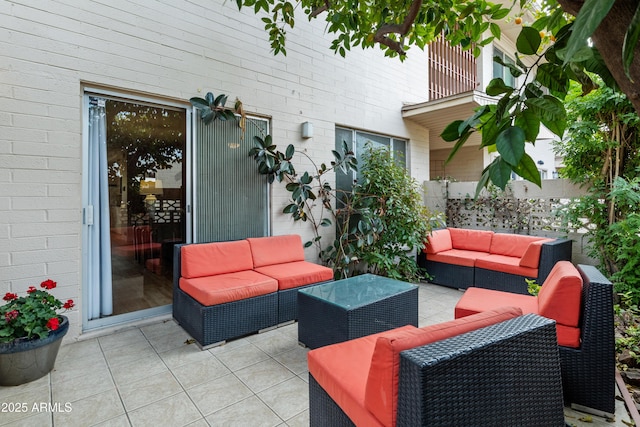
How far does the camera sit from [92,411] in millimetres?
2062

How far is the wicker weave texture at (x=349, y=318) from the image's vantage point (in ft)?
8.23

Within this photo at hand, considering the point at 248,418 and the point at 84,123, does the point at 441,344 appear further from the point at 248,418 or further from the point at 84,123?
the point at 84,123

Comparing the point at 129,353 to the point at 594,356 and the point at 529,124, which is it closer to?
the point at 529,124

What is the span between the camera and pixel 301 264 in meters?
3.99

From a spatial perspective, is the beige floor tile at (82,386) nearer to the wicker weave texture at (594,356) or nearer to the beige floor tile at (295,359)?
the beige floor tile at (295,359)

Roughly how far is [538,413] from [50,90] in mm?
4180

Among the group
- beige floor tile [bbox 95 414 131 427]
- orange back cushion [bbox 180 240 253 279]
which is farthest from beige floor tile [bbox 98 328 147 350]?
beige floor tile [bbox 95 414 131 427]

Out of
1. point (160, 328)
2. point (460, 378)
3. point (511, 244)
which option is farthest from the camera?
point (511, 244)

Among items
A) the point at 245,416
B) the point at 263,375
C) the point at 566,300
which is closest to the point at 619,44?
the point at 566,300

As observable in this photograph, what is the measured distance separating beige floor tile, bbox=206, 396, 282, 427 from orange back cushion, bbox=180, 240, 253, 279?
5.20 feet

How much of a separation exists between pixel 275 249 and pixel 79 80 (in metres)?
2.60

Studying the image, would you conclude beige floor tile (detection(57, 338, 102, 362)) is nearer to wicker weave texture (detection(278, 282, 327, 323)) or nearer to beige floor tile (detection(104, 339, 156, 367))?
beige floor tile (detection(104, 339, 156, 367))

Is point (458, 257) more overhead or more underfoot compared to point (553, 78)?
more underfoot

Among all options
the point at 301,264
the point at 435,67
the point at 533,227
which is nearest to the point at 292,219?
the point at 301,264
